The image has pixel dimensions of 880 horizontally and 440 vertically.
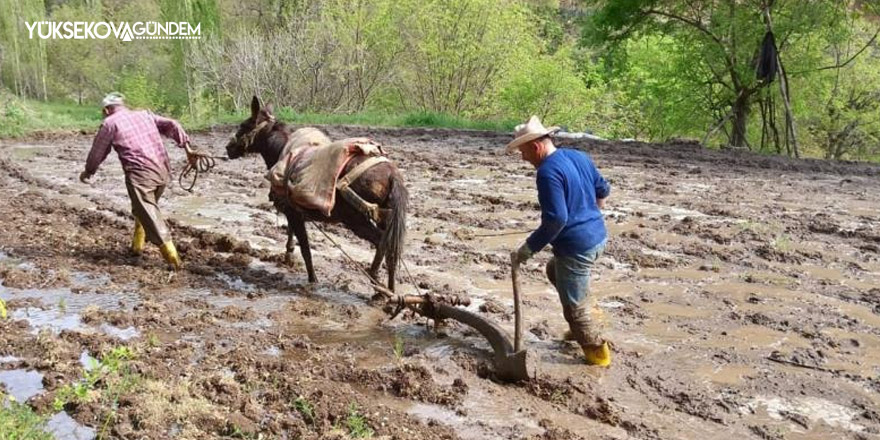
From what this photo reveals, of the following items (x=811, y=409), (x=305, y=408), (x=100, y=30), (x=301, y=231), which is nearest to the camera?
(x=305, y=408)

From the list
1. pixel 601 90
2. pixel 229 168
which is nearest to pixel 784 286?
pixel 229 168

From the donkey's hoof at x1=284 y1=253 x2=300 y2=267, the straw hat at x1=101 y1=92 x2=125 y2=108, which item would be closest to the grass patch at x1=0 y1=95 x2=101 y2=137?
the straw hat at x1=101 y1=92 x2=125 y2=108

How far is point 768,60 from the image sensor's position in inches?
712

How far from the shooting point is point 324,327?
5.91 meters

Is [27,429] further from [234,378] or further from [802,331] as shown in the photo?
[802,331]

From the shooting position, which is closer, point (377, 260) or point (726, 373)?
point (726, 373)

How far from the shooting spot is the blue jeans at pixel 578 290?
16.0ft

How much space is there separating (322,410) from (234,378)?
84cm

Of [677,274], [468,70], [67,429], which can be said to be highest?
[468,70]

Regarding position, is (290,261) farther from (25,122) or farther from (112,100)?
(25,122)

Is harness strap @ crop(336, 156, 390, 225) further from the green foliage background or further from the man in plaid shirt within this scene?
the green foliage background

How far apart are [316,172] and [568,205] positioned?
7.99 feet

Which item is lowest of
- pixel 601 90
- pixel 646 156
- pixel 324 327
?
pixel 324 327

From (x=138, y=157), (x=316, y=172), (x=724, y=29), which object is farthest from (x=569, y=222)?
(x=724, y=29)
